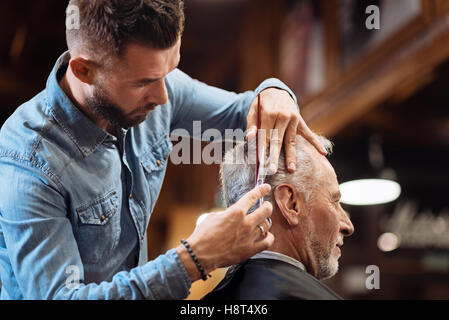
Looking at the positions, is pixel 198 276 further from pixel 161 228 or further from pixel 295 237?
pixel 161 228

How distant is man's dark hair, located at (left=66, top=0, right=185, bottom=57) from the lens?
119 cm

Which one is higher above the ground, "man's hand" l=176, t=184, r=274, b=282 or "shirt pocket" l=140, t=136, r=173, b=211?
"shirt pocket" l=140, t=136, r=173, b=211

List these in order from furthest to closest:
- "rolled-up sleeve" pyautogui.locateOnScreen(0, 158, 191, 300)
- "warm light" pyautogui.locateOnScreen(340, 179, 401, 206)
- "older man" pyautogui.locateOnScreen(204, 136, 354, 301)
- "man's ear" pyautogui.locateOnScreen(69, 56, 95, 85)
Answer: "warm light" pyautogui.locateOnScreen(340, 179, 401, 206) → "older man" pyautogui.locateOnScreen(204, 136, 354, 301) → "man's ear" pyautogui.locateOnScreen(69, 56, 95, 85) → "rolled-up sleeve" pyautogui.locateOnScreen(0, 158, 191, 300)

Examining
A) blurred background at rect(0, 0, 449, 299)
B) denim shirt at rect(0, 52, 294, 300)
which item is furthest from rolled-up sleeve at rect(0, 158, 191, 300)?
Answer: blurred background at rect(0, 0, 449, 299)

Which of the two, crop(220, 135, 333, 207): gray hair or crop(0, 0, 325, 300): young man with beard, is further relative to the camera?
crop(220, 135, 333, 207): gray hair

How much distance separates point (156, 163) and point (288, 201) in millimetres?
459

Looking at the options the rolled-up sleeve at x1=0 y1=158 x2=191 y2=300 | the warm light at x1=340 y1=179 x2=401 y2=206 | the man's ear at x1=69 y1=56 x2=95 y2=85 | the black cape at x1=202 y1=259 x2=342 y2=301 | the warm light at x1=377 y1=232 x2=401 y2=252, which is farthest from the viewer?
the warm light at x1=377 y1=232 x2=401 y2=252

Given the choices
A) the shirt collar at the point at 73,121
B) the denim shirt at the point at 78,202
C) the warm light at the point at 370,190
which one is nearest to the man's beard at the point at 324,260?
the denim shirt at the point at 78,202

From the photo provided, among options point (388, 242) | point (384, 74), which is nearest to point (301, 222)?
point (384, 74)

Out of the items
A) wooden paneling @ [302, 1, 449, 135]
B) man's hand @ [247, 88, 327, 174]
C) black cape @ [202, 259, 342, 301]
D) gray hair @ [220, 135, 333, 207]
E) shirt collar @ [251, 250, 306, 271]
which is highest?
wooden paneling @ [302, 1, 449, 135]

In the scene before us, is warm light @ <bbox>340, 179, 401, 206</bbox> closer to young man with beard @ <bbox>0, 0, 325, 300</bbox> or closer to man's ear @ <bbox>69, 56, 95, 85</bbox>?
young man with beard @ <bbox>0, 0, 325, 300</bbox>

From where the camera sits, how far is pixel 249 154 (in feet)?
5.39

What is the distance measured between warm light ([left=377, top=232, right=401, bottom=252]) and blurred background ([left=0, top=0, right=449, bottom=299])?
2 centimetres

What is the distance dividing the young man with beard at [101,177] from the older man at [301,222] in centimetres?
11
